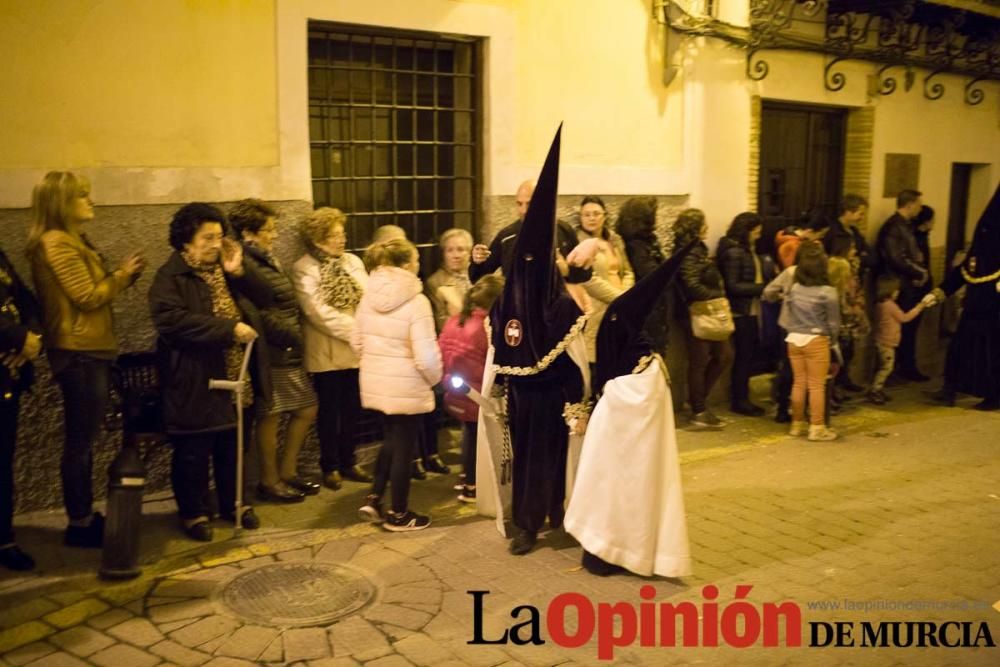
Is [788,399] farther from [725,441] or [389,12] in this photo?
[389,12]

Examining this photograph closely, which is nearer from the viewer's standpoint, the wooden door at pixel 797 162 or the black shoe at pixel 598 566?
the black shoe at pixel 598 566

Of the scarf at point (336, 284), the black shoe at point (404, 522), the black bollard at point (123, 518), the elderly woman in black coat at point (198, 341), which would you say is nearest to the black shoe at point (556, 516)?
the black shoe at point (404, 522)

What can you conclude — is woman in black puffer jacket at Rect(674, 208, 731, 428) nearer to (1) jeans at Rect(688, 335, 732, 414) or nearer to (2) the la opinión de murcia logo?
(1) jeans at Rect(688, 335, 732, 414)

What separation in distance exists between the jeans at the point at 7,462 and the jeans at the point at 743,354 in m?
6.15

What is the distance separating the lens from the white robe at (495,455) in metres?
5.30

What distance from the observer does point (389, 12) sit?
22.5 ft

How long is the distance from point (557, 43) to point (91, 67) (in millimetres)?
3722

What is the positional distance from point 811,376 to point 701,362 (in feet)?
3.14

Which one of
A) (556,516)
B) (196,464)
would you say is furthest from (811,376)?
(196,464)

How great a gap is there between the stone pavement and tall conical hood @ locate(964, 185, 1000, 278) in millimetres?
2867

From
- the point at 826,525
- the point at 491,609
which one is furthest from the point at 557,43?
the point at 491,609

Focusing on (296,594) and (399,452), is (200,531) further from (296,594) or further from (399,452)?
(399,452)

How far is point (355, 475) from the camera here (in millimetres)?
6668

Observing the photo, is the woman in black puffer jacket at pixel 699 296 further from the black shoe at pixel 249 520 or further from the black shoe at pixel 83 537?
the black shoe at pixel 83 537
